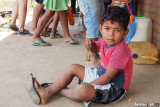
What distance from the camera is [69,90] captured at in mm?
1846

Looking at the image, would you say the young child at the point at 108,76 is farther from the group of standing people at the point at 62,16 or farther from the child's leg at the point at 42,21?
the child's leg at the point at 42,21

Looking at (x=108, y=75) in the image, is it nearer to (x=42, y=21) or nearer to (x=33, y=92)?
(x=33, y=92)

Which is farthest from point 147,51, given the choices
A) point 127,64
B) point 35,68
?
point 35,68

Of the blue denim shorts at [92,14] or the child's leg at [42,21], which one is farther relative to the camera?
the child's leg at [42,21]

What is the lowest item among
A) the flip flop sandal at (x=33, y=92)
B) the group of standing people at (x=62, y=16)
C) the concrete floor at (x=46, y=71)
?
the concrete floor at (x=46, y=71)

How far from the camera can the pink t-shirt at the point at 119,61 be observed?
1712 millimetres

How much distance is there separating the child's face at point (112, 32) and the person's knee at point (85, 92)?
0.41m

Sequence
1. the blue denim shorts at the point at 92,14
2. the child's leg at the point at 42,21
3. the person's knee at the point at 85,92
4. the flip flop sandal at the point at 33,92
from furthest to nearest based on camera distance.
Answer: the child's leg at the point at 42,21 < the blue denim shorts at the point at 92,14 < the flip flop sandal at the point at 33,92 < the person's knee at the point at 85,92

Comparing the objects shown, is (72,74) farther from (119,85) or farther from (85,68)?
(119,85)

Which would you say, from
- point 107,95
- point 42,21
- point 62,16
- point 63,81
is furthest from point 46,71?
point 62,16

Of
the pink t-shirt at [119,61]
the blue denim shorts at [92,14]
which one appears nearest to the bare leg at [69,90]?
the pink t-shirt at [119,61]

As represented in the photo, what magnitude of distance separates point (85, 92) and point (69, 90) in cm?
21

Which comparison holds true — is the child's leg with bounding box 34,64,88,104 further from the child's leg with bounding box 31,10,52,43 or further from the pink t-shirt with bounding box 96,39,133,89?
the child's leg with bounding box 31,10,52,43

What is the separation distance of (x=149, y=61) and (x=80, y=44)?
1351 millimetres
